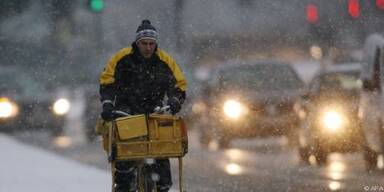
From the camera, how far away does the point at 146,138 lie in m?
9.34

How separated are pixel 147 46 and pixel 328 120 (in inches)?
280

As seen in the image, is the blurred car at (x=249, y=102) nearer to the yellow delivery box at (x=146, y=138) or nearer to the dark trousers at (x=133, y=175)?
the dark trousers at (x=133, y=175)

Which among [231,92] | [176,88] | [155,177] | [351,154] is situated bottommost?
[155,177]

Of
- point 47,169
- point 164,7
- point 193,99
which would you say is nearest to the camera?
point 47,169

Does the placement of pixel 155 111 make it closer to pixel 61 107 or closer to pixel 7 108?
pixel 61 107

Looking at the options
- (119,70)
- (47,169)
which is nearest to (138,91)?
(119,70)

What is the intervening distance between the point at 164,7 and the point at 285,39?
11254mm

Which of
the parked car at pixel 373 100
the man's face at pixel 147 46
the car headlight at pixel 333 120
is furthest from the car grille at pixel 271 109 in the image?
the man's face at pixel 147 46

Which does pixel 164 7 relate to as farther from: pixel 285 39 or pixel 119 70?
pixel 119 70

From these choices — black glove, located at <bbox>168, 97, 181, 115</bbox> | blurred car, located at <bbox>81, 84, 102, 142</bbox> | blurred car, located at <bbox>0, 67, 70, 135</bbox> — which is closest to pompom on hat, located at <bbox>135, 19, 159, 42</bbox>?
black glove, located at <bbox>168, 97, 181, 115</bbox>

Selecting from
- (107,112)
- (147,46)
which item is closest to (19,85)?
(147,46)

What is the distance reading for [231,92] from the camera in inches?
839

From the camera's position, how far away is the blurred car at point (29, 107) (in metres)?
28.0

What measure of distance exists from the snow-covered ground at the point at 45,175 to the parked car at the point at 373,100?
10.6ft
